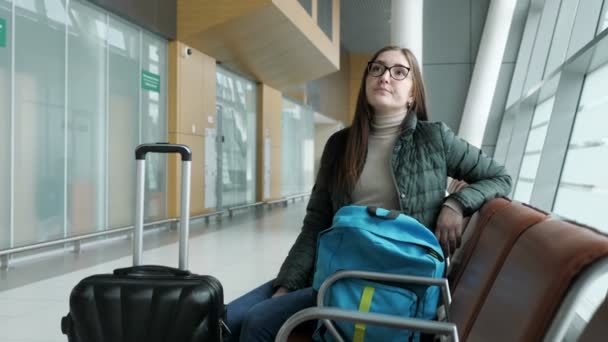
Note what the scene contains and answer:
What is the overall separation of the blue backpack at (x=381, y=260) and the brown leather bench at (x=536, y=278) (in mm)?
266

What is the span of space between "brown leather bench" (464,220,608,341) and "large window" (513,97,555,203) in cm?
529

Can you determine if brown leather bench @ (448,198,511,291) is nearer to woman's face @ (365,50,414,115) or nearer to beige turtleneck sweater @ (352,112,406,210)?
beige turtleneck sweater @ (352,112,406,210)

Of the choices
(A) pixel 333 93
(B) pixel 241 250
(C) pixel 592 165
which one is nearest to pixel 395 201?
(C) pixel 592 165

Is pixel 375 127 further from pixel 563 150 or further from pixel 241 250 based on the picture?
pixel 241 250

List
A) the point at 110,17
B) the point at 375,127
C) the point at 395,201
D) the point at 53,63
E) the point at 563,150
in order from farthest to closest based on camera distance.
A: 1. the point at 110,17
2. the point at 53,63
3. the point at 563,150
4. the point at 375,127
5. the point at 395,201

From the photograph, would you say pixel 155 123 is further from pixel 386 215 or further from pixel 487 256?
pixel 487 256

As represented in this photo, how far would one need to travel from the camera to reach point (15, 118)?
18.4 ft

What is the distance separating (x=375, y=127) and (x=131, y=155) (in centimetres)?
652

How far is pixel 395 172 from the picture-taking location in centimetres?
187

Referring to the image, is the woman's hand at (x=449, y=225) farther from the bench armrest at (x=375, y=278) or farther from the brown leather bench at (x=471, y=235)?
the bench armrest at (x=375, y=278)

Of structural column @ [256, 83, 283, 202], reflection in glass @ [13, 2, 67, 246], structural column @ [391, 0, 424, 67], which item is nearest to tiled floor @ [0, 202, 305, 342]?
reflection in glass @ [13, 2, 67, 246]

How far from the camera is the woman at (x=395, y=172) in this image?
5.98ft

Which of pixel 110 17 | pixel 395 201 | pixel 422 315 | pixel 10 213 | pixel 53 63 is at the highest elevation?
pixel 110 17

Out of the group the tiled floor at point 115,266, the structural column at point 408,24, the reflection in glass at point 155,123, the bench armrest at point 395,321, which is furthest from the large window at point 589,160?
the reflection in glass at point 155,123
